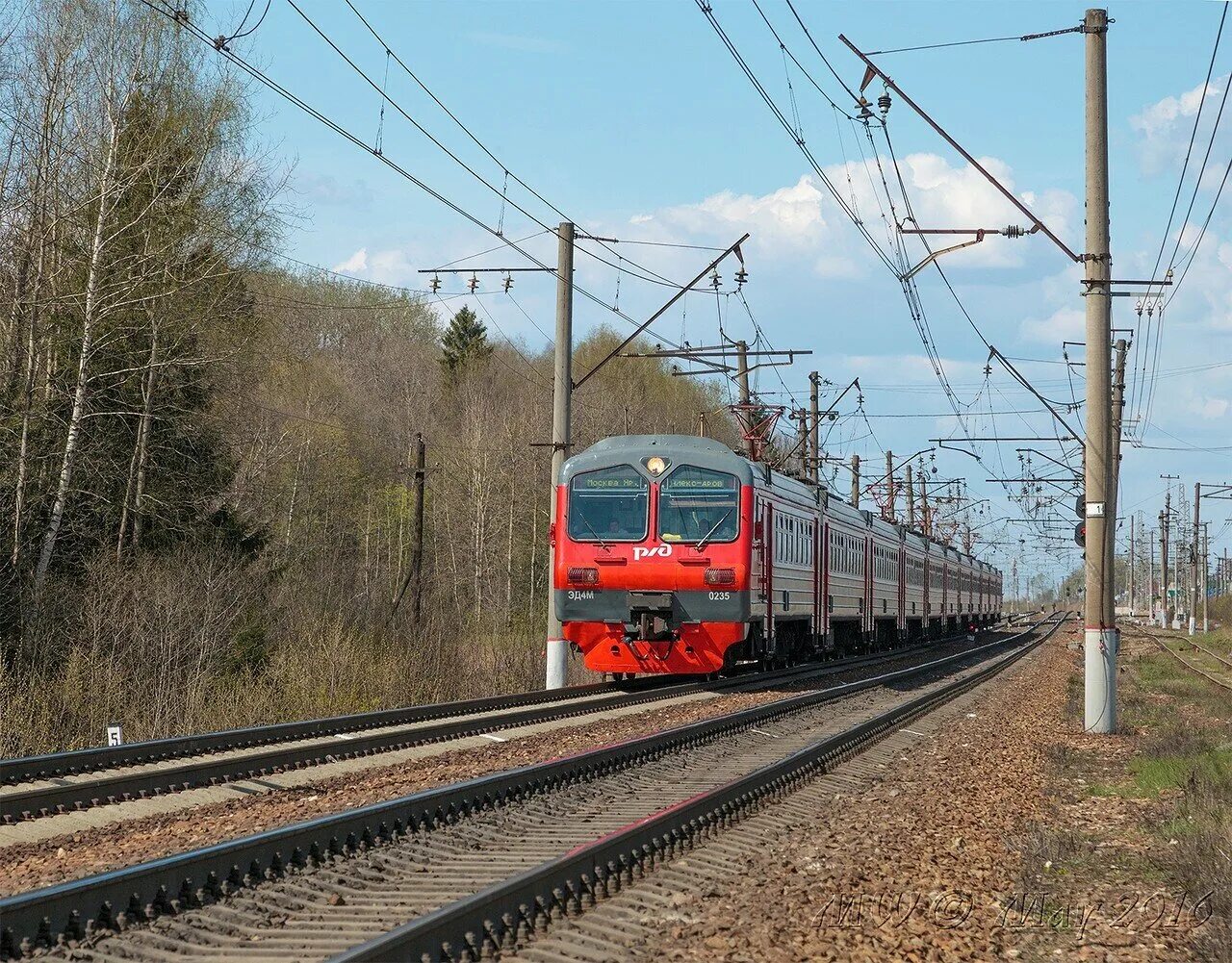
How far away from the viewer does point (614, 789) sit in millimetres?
10773

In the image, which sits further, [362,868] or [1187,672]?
[1187,672]

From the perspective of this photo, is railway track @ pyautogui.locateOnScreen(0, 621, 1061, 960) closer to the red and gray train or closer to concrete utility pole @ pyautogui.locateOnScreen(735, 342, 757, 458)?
the red and gray train

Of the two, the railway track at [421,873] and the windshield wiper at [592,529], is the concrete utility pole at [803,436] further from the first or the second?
the railway track at [421,873]

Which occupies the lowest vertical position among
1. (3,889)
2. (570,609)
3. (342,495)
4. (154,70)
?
(3,889)

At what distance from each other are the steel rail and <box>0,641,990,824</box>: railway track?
3850mm

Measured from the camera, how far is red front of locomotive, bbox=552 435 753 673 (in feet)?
66.5

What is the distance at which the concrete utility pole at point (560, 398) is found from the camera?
71.1 feet

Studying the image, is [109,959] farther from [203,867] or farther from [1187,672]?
[1187,672]

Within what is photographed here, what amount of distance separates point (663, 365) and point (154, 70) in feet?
145

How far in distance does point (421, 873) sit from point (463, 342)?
65136 mm

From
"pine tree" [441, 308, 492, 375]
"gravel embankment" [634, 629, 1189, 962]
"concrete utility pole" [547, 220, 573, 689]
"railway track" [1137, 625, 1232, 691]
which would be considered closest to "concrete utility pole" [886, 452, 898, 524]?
"railway track" [1137, 625, 1232, 691]

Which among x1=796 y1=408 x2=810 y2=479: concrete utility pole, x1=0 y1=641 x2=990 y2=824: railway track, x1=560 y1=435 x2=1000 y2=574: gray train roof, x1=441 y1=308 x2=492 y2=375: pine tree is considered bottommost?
x1=0 y1=641 x2=990 y2=824: railway track

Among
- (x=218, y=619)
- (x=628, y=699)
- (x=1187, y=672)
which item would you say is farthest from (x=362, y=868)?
(x=1187, y=672)

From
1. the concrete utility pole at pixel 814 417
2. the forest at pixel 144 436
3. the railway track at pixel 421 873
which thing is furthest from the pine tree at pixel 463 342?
the railway track at pixel 421 873
